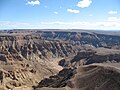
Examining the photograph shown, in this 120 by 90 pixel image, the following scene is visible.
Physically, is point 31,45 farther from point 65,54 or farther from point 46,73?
point 46,73

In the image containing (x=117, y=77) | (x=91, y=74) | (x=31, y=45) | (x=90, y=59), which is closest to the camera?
(x=117, y=77)

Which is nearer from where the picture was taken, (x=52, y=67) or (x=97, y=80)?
(x=97, y=80)

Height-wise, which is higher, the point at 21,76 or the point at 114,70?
the point at 114,70

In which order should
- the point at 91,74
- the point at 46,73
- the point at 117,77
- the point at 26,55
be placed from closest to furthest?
the point at 117,77 < the point at 91,74 < the point at 46,73 < the point at 26,55

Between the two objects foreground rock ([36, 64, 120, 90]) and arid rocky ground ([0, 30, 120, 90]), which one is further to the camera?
arid rocky ground ([0, 30, 120, 90])

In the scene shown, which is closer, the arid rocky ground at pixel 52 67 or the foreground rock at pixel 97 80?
the foreground rock at pixel 97 80

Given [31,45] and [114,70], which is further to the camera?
[31,45]

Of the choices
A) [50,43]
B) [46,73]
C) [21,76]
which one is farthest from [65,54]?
[21,76]

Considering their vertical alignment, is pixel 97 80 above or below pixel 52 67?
above
